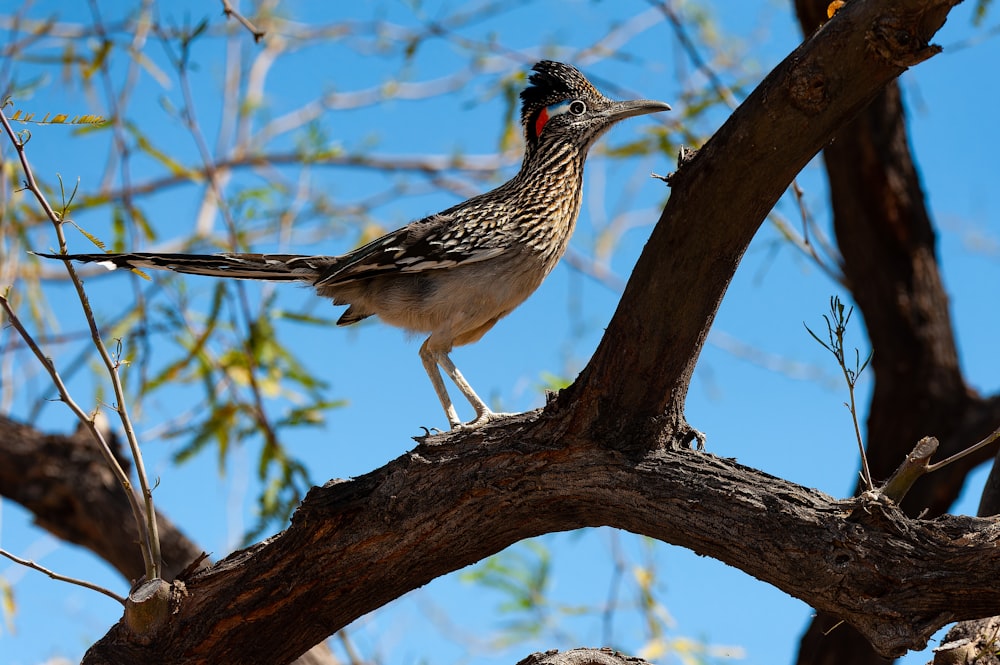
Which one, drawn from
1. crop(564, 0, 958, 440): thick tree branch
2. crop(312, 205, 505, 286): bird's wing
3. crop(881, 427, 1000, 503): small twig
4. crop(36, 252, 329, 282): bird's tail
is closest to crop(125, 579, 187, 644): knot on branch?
crop(36, 252, 329, 282): bird's tail

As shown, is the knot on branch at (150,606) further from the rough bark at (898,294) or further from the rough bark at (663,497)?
the rough bark at (898,294)

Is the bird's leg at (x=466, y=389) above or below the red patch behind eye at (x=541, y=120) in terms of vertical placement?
below

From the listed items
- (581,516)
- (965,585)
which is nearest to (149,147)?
(581,516)

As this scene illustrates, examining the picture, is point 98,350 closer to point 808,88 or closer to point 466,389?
point 466,389

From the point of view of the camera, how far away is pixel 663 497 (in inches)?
120

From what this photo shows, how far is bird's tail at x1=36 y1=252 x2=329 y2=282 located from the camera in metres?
3.77

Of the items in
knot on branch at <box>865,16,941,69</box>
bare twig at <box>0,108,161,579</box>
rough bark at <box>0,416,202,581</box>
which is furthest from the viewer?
rough bark at <box>0,416,202,581</box>

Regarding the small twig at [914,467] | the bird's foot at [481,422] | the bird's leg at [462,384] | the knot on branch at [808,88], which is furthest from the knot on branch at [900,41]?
the bird's leg at [462,384]

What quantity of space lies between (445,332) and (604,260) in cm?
405

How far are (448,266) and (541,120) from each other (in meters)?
1.07

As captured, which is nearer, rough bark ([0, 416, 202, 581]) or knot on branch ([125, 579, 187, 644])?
knot on branch ([125, 579, 187, 644])

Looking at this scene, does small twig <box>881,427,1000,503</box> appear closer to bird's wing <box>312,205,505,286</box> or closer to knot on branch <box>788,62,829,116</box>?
knot on branch <box>788,62,829,116</box>

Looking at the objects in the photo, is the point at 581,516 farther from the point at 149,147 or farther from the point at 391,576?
the point at 149,147

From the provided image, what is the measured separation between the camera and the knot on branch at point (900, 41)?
252 centimetres
